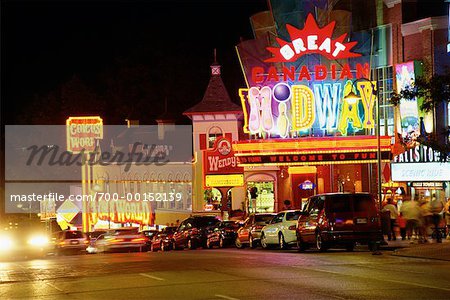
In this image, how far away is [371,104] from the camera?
4738 centimetres

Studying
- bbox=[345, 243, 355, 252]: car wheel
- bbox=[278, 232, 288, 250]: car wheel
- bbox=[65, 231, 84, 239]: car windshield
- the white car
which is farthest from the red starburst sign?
bbox=[345, 243, 355, 252]: car wheel

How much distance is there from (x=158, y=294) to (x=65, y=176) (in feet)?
227

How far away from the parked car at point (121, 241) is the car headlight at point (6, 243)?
5834mm

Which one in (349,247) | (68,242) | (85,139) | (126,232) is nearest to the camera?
(349,247)

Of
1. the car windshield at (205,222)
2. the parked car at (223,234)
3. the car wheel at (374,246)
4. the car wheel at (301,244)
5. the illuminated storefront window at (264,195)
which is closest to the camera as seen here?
the car wheel at (374,246)

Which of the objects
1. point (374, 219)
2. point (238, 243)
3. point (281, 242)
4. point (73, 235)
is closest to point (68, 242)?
point (73, 235)

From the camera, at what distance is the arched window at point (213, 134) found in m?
58.9

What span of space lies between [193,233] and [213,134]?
66.4ft

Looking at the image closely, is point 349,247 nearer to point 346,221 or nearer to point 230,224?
point 346,221

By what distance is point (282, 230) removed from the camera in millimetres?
30750

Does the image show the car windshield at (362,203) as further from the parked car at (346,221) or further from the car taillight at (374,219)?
the car taillight at (374,219)

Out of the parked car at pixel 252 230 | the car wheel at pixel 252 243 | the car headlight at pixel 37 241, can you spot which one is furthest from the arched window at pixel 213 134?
A: the car headlight at pixel 37 241

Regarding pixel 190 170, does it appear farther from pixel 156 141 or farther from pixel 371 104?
pixel 371 104

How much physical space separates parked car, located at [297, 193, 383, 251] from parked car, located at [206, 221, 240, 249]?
11.4m
